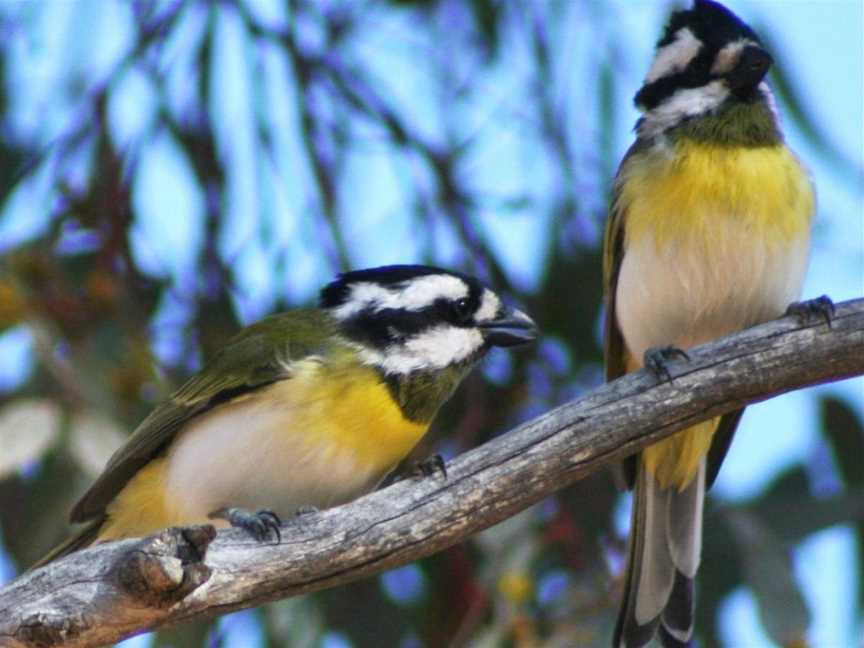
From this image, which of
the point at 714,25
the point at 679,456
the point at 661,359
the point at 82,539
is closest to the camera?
the point at 661,359

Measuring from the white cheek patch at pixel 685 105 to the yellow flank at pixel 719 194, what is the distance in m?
0.10

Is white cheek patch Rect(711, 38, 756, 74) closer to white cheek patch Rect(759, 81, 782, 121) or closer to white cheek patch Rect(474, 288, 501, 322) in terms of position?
white cheek patch Rect(759, 81, 782, 121)

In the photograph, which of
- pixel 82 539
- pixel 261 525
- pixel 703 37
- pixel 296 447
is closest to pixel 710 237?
pixel 703 37

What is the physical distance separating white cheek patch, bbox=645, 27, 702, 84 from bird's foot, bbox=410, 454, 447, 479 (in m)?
1.33

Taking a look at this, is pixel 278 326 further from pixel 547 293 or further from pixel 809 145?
pixel 809 145

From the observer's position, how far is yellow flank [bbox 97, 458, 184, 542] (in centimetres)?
375

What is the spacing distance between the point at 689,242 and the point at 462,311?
55 centimetres

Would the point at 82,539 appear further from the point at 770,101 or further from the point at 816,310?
the point at 770,101

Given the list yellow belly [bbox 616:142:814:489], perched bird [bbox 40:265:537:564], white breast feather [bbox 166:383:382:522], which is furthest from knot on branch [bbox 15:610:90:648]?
yellow belly [bbox 616:142:814:489]

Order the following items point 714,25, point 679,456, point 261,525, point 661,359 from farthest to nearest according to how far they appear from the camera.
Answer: point 679,456, point 714,25, point 661,359, point 261,525

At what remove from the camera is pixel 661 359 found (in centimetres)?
337

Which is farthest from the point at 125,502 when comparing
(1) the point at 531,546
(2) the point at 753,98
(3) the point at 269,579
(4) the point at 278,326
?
(2) the point at 753,98

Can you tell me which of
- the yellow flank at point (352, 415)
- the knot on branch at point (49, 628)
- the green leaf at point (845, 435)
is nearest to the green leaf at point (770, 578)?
the green leaf at point (845, 435)

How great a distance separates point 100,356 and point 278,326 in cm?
71
